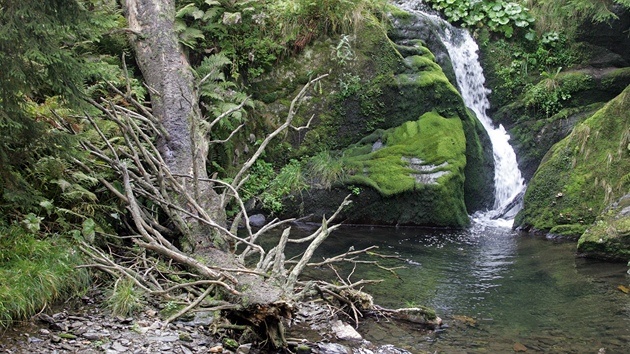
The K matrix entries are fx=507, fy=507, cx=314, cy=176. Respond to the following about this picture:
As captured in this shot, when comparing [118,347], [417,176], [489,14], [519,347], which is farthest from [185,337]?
[489,14]

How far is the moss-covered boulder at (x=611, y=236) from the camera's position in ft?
25.4

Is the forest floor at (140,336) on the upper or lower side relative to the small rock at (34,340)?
lower

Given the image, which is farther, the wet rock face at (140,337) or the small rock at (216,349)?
the small rock at (216,349)

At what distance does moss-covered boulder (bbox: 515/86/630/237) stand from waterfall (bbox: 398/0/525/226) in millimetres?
976

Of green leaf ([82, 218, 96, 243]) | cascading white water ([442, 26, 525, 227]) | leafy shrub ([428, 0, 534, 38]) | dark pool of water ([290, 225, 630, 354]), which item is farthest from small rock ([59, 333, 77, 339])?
leafy shrub ([428, 0, 534, 38])

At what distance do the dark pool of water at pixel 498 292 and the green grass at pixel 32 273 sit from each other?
295cm

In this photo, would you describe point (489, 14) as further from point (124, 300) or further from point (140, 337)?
point (140, 337)

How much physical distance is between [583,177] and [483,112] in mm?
4207

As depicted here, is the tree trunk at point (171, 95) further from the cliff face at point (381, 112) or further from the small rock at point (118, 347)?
the cliff face at point (381, 112)

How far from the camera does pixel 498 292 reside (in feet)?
22.1

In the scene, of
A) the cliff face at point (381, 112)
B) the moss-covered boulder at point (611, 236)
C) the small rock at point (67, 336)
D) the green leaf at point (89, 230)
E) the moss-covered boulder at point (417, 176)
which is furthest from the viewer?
the cliff face at point (381, 112)

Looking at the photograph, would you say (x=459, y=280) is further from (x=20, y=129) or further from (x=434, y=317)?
(x=20, y=129)

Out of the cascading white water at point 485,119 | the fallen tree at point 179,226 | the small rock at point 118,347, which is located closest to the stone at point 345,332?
the fallen tree at point 179,226

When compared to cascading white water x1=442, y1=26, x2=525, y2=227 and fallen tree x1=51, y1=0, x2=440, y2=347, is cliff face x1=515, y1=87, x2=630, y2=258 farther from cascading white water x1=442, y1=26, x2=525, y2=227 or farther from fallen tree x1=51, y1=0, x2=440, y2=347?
fallen tree x1=51, y1=0, x2=440, y2=347
